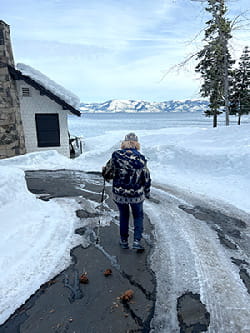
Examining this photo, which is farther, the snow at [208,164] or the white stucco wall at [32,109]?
the white stucco wall at [32,109]

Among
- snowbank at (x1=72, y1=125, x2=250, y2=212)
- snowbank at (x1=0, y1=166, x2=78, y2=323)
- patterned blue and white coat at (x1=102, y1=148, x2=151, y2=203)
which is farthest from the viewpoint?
snowbank at (x1=72, y1=125, x2=250, y2=212)

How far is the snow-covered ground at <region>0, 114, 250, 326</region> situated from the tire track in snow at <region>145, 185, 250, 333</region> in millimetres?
231

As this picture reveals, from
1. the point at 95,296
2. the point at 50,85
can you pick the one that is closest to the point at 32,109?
the point at 50,85

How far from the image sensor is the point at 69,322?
2656mm

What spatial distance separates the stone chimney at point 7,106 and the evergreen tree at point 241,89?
29631 millimetres

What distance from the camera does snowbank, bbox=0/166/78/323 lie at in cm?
322

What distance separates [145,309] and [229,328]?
3.15 ft

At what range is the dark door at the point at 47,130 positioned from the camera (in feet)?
50.8

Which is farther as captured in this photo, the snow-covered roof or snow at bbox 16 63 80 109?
snow at bbox 16 63 80 109

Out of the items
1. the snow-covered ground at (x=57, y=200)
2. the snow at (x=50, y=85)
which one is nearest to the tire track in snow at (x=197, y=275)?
the snow-covered ground at (x=57, y=200)

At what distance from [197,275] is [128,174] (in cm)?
189

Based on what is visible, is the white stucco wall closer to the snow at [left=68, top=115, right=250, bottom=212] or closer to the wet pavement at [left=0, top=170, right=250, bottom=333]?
the snow at [left=68, top=115, right=250, bottom=212]

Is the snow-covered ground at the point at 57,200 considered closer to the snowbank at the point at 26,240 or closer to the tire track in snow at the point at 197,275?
the snowbank at the point at 26,240

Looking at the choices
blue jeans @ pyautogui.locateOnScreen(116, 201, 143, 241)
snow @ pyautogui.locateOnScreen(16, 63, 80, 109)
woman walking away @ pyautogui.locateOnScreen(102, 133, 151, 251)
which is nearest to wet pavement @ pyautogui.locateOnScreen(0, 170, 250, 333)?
blue jeans @ pyautogui.locateOnScreen(116, 201, 143, 241)
